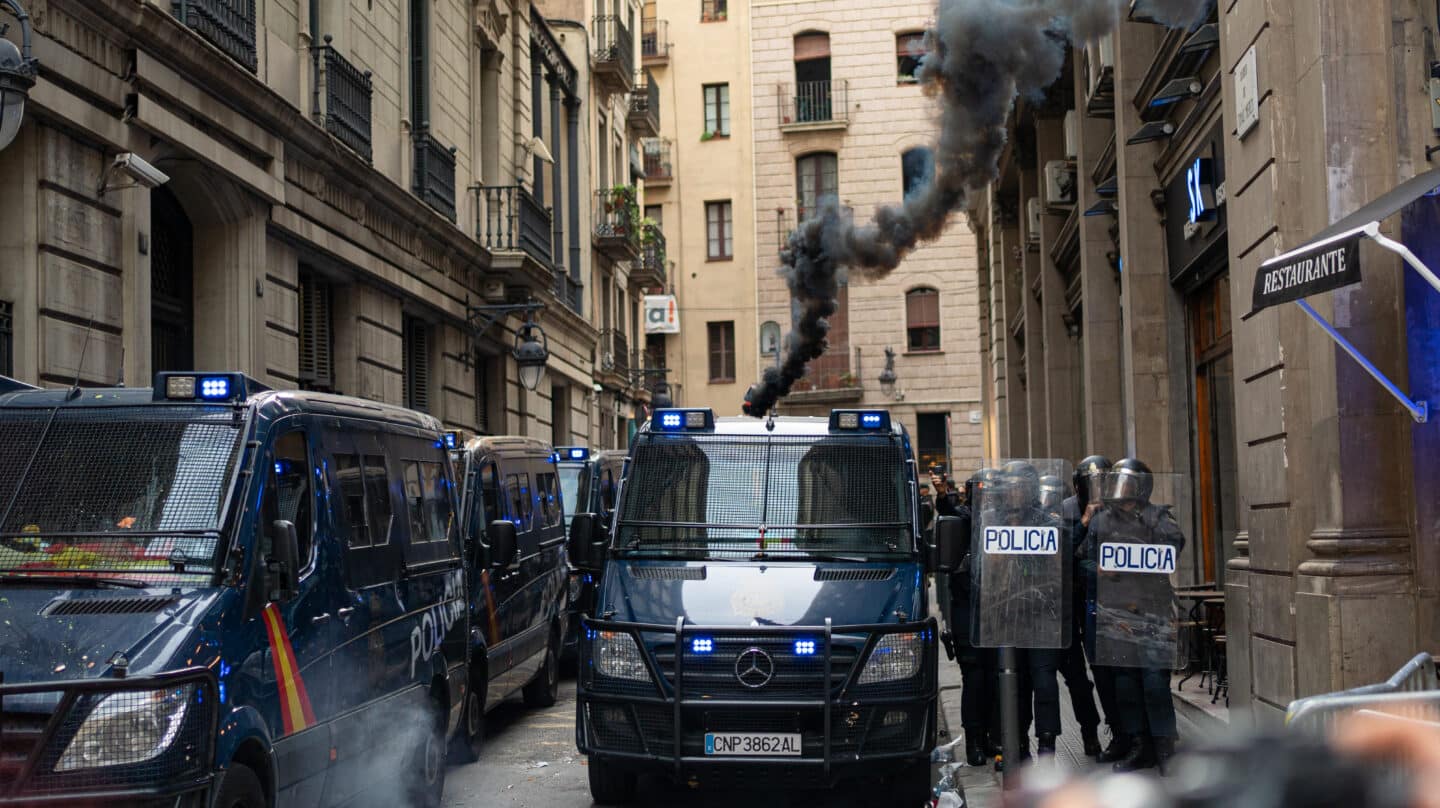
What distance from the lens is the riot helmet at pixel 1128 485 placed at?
9.04 metres

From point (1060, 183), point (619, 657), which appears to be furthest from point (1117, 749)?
point (1060, 183)

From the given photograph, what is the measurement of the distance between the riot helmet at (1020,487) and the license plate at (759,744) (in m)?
1.86

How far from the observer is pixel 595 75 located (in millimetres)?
36469

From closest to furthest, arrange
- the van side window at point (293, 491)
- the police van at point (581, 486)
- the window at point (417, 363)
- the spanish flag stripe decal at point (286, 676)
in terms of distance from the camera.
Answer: the spanish flag stripe decal at point (286, 676) → the van side window at point (293, 491) → the police van at point (581, 486) → the window at point (417, 363)

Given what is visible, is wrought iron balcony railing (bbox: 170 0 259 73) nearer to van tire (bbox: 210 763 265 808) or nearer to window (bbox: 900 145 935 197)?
van tire (bbox: 210 763 265 808)

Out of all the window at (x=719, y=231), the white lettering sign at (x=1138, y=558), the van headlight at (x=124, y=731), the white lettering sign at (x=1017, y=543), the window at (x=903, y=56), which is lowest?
the van headlight at (x=124, y=731)

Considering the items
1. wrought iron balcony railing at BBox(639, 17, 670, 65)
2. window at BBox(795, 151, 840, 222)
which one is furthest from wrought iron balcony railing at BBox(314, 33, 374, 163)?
wrought iron balcony railing at BBox(639, 17, 670, 65)

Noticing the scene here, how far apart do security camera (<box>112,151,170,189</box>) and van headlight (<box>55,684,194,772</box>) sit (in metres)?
7.47

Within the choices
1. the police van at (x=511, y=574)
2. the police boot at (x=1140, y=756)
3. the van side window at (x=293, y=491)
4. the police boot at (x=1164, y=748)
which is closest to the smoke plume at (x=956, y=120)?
the police boot at (x=1140, y=756)

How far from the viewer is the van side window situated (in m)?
6.98

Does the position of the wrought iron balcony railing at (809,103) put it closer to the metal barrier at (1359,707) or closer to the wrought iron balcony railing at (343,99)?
the wrought iron balcony railing at (343,99)

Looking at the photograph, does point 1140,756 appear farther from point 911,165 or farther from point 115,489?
point 911,165

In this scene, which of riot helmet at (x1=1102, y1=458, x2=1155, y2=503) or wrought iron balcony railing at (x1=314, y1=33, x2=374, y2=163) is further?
wrought iron balcony railing at (x1=314, y1=33, x2=374, y2=163)

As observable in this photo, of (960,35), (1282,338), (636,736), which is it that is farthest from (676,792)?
(960,35)
